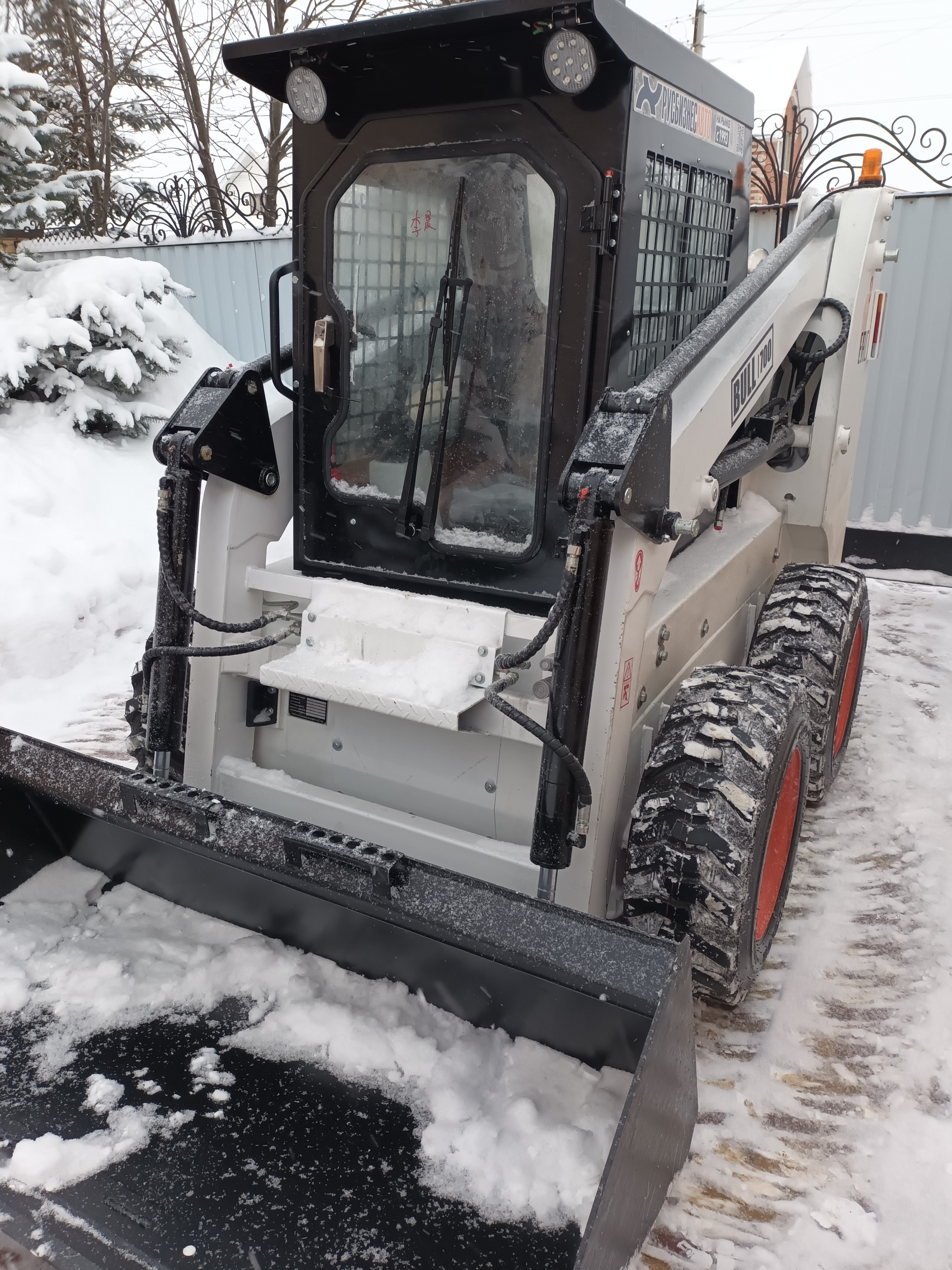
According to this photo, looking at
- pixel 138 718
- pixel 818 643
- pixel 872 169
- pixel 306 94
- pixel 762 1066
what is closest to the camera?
pixel 762 1066

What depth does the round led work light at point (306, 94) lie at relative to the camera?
2.36 m

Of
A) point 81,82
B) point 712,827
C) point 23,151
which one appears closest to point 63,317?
point 23,151

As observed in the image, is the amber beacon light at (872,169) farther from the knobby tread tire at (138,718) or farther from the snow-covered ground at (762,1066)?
the knobby tread tire at (138,718)

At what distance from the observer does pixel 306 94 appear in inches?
93.8

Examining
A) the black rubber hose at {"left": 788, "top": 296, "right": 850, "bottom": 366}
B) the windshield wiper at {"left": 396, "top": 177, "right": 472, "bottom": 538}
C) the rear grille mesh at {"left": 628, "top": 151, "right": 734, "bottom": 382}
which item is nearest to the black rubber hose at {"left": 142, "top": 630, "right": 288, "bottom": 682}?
the windshield wiper at {"left": 396, "top": 177, "right": 472, "bottom": 538}

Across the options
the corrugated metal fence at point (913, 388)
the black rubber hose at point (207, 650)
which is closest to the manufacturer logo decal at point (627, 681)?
the black rubber hose at point (207, 650)

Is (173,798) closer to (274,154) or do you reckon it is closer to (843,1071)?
(843,1071)

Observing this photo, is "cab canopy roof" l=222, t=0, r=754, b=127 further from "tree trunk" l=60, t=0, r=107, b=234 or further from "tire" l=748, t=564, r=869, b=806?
"tree trunk" l=60, t=0, r=107, b=234

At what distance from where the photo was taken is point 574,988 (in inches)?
68.6

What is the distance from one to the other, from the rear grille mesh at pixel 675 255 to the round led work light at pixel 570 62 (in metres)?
0.29

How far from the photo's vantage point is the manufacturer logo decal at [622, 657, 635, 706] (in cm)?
218

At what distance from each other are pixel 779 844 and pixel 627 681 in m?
0.65

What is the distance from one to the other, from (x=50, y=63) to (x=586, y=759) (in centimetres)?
1466

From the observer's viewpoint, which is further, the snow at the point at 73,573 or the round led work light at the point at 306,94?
the snow at the point at 73,573
